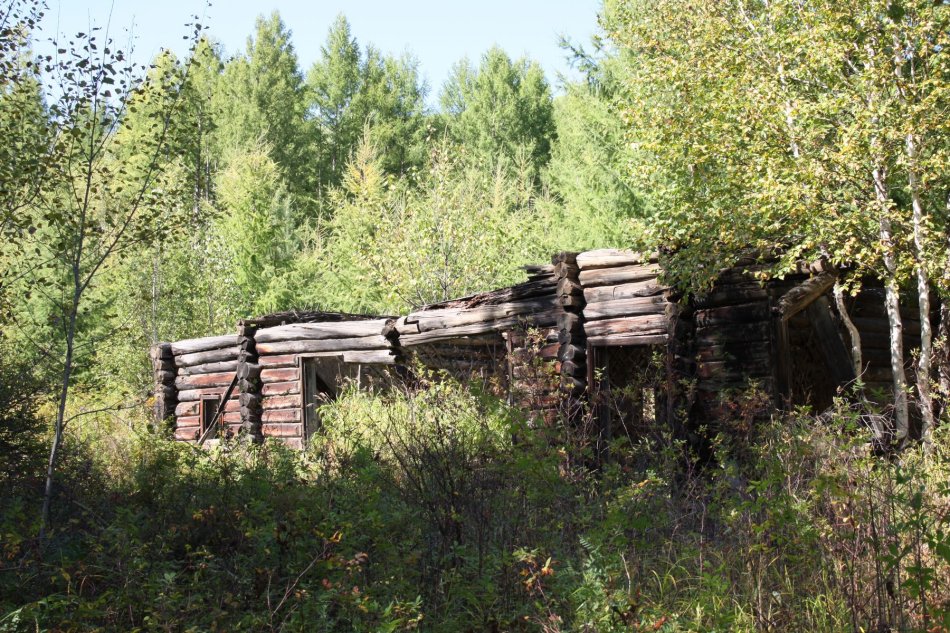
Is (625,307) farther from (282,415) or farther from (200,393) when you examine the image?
(200,393)

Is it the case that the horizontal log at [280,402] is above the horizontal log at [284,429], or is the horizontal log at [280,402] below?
above

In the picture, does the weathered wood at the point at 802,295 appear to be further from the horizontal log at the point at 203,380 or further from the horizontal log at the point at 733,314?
the horizontal log at the point at 203,380

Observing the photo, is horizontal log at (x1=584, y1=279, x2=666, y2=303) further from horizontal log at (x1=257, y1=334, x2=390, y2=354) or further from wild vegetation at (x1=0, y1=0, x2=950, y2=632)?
horizontal log at (x1=257, y1=334, x2=390, y2=354)

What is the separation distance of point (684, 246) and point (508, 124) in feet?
84.6

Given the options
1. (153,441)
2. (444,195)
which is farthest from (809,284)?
(444,195)

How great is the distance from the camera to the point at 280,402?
1584cm

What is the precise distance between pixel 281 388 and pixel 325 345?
1434 mm

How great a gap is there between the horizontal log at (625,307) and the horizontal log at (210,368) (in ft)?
27.9

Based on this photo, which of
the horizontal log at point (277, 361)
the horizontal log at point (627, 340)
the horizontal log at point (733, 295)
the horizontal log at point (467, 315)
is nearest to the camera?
the horizontal log at point (733, 295)

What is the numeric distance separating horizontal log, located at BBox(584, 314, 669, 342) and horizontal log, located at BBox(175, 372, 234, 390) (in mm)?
8669

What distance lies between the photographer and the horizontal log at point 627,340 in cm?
1038

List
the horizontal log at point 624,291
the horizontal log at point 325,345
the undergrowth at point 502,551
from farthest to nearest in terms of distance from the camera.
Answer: the horizontal log at point 325,345 → the horizontal log at point 624,291 → the undergrowth at point 502,551

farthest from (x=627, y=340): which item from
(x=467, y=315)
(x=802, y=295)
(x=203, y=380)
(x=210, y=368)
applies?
(x=203, y=380)

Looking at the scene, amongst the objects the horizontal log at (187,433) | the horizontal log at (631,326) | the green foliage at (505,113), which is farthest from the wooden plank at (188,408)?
the green foliage at (505,113)
